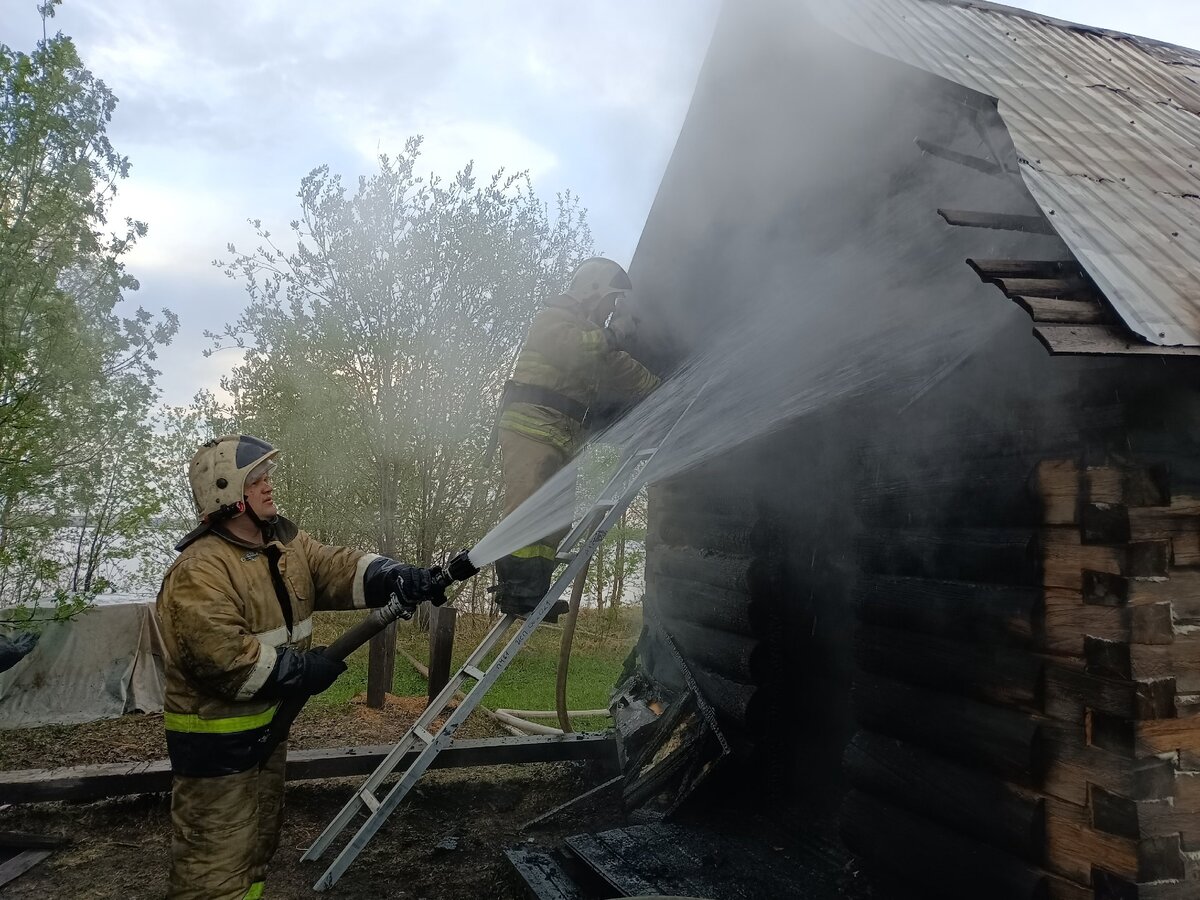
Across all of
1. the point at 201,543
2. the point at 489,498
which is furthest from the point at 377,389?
the point at 201,543

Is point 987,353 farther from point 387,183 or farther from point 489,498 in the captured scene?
point 387,183

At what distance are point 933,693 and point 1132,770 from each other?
0.81 meters

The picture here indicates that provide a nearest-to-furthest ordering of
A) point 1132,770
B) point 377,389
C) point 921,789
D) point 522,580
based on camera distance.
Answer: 1. point 1132,770
2. point 921,789
3. point 522,580
4. point 377,389

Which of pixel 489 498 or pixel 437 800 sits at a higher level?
pixel 489 498

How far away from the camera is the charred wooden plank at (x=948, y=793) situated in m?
2.55

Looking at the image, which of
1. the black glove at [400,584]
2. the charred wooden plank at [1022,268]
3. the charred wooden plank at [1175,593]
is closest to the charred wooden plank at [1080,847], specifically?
the charred wooden plank at [1175,593]

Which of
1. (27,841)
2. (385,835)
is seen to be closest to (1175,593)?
(385,835)

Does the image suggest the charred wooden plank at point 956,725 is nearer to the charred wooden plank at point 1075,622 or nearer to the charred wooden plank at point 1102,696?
the charred wooden plank at point 1102,696

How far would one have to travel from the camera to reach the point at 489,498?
11.0m

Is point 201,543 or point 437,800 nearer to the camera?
point 201,543

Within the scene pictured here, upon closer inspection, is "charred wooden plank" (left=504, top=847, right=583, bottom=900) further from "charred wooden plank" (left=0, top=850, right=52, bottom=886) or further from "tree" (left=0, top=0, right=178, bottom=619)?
"tree" (left=0, top=0, right=178, bottom=619)

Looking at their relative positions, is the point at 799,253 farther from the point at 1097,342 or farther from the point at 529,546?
the point at 1097,342

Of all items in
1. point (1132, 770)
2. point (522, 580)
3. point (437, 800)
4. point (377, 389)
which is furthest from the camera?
point (377, 389)

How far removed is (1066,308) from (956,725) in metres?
1.71
